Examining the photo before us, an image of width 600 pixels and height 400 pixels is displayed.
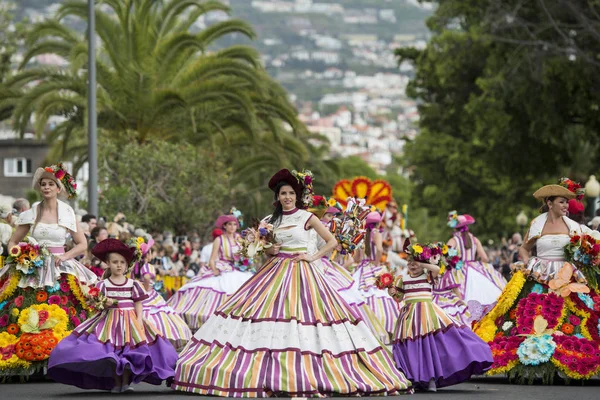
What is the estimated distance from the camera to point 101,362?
14.0 meters

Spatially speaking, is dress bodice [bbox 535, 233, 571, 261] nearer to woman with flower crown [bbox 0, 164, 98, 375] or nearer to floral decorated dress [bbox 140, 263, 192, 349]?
woman with flower crown [bbox 0, 164, 98, 375]

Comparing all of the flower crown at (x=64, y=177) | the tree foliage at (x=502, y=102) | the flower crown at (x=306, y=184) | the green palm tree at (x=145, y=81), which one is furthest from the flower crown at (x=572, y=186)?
the tree foliage at (x=502, y=102)

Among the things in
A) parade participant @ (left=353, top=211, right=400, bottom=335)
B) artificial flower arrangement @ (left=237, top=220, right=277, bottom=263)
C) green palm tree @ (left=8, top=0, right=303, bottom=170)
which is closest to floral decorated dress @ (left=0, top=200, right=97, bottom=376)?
artificial flower arrangement @ (left=237, top=220, right=277, bottom=263)

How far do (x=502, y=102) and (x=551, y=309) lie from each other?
28.9 m

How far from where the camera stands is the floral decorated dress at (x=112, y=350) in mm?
13930

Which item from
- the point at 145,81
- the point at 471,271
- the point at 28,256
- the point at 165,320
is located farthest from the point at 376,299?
the point at 145,81

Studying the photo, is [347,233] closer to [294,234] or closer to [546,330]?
[294,234]

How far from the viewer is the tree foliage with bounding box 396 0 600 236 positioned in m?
41.0

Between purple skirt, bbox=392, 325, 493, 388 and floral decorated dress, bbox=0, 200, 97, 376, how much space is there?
360cm

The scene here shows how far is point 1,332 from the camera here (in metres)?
15.7

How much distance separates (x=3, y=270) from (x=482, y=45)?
31.7 meters

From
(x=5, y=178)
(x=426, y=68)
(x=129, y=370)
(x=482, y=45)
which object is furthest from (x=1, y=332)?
(x=5, y=178)

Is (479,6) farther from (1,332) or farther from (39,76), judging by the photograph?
(1,332)

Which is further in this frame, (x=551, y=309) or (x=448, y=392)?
(x=551, y=309)
